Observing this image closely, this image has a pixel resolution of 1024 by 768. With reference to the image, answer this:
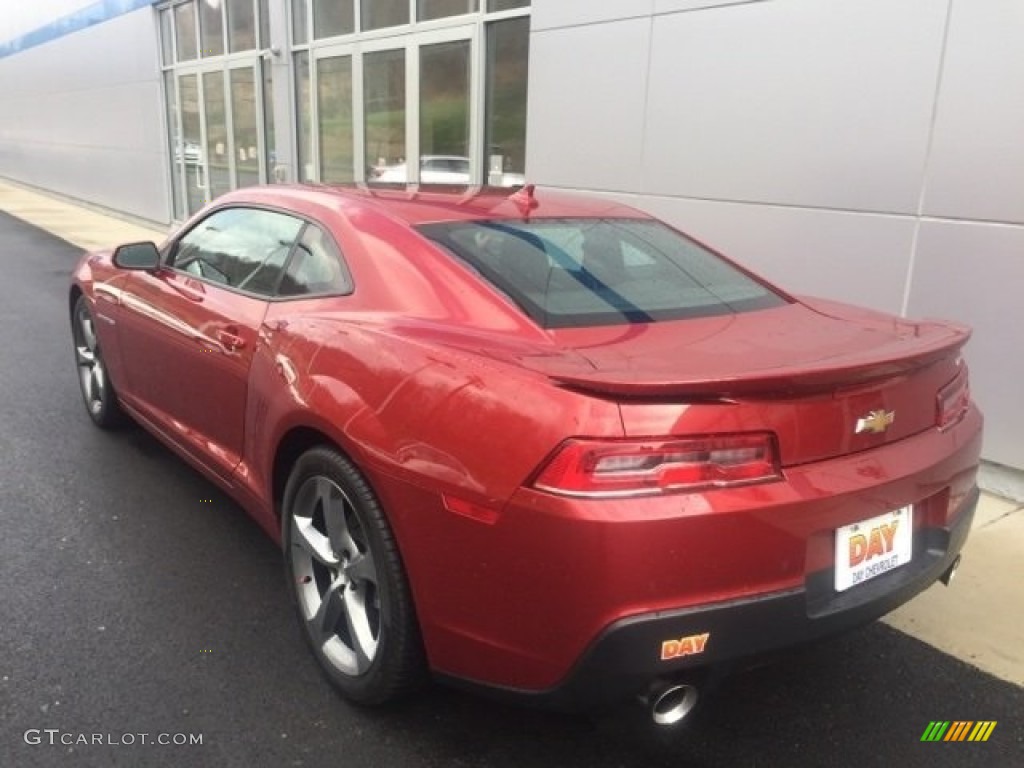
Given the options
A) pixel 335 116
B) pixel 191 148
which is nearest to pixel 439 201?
pixel 335 116

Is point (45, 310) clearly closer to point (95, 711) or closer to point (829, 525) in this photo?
point (95, 711)

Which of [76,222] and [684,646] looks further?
[76,222]

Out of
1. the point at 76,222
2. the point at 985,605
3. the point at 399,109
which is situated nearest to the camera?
the point at 985,605

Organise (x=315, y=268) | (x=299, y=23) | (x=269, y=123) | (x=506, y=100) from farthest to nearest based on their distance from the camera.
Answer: (x=269, y=123) → (x=299, y=23) → (x=506, y=100) → (x=315, y=268)

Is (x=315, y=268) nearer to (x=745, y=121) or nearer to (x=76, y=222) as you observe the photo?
(x=745, y=121)

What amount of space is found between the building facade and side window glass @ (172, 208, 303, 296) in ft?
11.1

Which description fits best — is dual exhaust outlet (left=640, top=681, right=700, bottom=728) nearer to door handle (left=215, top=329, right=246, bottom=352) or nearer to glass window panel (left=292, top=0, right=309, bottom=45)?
door handle (left=215, top=329, right=246, bottom=352)

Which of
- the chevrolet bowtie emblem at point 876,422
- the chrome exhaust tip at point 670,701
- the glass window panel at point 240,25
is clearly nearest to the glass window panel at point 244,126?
the glass window panel at point 240,25

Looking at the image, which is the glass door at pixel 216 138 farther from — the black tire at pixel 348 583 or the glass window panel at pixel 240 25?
the black tire at pixel 348 583

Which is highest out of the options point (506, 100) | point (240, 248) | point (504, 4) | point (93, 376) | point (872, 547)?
point (504, 4)

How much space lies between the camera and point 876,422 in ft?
7.41

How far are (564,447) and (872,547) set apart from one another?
88 cm

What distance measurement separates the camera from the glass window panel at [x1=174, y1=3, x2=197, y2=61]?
49.5 ft

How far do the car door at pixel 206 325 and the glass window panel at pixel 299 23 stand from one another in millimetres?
8506
